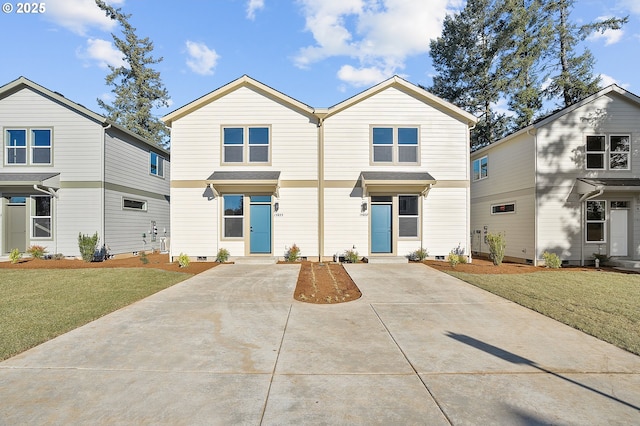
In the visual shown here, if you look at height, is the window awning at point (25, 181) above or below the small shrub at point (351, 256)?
above

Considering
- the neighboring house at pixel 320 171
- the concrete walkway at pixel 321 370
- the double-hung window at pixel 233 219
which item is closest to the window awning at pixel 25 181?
the neighboring house at pixel 320 171

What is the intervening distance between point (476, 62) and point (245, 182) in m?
22.7

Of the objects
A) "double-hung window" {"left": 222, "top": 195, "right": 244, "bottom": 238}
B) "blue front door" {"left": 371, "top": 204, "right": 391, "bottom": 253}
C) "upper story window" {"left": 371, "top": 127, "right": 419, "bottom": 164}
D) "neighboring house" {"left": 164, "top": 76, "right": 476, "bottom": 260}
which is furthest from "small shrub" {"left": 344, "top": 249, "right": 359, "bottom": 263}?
"double-hung window" {"left": 222, "top": 195, "right": 244, "bottom": 238}

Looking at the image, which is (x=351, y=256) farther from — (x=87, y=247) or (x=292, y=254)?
(x=87, y=247)

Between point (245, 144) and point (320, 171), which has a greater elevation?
point (245, 144)

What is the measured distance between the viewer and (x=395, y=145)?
13.3 meters

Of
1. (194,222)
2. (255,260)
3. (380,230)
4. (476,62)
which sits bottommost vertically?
(255,260)

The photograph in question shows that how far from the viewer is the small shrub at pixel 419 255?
1287 centimetres

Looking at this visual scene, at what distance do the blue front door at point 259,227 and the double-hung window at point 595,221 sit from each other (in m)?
13.6

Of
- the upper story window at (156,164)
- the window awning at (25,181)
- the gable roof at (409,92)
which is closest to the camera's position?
the window awning at (25,181)

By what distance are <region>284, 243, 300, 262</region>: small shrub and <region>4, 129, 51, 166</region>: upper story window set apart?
1138cm

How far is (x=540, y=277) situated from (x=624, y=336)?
5737mm

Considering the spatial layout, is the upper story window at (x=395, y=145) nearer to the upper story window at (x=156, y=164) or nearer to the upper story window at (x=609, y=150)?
the upper story window at (x=609, y=150)

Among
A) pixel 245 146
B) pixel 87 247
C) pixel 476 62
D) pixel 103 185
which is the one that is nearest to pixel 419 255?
pixel 245 146
